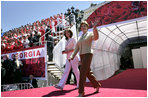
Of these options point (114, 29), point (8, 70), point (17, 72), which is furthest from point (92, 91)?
point (114, 29)

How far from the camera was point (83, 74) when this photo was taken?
2600mm

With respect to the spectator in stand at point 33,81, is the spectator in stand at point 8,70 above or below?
above

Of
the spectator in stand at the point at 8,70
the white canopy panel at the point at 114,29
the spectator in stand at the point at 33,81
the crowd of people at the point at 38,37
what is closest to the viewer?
the spectator in stand at the point at 33,81

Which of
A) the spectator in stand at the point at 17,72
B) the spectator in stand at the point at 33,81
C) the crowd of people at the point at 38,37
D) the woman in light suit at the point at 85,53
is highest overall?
the crowd of people at the point at 38,37

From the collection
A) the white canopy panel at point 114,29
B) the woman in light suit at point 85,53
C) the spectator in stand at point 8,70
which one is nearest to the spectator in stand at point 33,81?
the spectator in stand at point 8,70

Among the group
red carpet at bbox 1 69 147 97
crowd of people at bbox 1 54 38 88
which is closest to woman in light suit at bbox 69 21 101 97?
red carpet at bbox 1 69 147 97

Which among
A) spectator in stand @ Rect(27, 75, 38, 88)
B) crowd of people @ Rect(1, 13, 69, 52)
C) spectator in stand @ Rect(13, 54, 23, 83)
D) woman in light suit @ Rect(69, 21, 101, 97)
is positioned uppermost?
crowd of people @ Rect(1, 13, 69, 52)

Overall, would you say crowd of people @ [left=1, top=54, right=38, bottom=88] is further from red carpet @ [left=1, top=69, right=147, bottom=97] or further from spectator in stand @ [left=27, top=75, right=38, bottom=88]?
red carpet @ [left=1, top=69, right=147, bottom=97]

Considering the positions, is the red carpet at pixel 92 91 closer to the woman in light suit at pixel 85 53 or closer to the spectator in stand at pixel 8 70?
the woman in light suit at pixel 85 53

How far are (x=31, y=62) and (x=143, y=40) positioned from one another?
18.1 meters

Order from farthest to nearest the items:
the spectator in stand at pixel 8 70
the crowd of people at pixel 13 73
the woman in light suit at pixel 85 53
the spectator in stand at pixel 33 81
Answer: the spectator in stand at pixel 8 70 → the crowd of people at pixel 13 73 → the spectator in stand at pixel 33 81 → the woman in light suit at pixel 85 53

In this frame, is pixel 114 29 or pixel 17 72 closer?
pixel 17 72

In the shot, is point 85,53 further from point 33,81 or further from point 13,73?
point 13,73

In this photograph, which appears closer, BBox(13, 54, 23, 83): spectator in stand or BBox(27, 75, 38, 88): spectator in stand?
BBox(27, 75, 38, 88): spectator in stand
